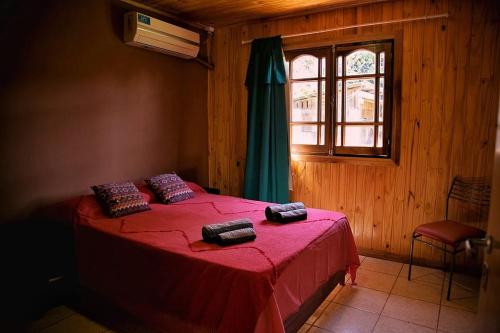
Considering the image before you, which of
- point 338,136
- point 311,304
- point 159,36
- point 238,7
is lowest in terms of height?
point 311,304

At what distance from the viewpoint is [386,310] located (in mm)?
2496

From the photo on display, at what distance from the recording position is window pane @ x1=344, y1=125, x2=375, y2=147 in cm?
342

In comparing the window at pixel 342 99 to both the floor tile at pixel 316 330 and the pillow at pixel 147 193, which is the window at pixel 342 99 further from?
the floor tile at pixel 316 330

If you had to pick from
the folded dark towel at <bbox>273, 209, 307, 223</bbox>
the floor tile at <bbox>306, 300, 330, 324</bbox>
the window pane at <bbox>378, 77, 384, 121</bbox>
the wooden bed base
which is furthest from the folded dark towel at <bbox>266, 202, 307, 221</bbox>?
the window pane at <bbox>378, 77, 384, 121</bbox>

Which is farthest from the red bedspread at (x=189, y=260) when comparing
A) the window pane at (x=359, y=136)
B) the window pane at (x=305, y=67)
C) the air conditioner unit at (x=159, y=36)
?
the window pane at (x=305, y=67)

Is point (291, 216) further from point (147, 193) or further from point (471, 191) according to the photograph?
point (471, 191)

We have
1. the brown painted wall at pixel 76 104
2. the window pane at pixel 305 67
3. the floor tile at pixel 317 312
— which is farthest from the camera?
the window pane at pixel 305 67

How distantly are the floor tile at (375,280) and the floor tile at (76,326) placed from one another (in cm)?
199

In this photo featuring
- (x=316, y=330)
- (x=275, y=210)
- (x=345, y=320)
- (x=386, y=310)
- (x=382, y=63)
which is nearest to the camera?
(x=316, y=330)

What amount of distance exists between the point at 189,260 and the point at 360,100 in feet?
7.75

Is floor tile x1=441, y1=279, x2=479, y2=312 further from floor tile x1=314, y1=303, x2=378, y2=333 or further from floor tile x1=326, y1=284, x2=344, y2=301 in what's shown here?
floor tile x1=326, y1=284, x2=344, y2=301

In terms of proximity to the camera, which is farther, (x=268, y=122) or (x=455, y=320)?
(x=268, y=122)

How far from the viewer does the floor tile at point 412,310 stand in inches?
93.4

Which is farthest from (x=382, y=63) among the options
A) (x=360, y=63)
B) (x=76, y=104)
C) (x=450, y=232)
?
(x=76, y=104)
